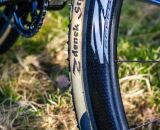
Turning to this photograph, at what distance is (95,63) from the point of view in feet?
4.55

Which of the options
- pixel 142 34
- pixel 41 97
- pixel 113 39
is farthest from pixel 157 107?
pixel 142 34

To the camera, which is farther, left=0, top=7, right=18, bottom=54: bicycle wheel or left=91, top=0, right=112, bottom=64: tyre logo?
left=0, top=7, right=18, bottom=54: bicycle wheel

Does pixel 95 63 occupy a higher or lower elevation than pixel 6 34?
lower

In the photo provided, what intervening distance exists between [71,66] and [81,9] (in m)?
0.17

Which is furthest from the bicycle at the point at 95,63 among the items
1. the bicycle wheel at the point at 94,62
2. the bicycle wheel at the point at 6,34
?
the bicycle wheel at the point at 6,34

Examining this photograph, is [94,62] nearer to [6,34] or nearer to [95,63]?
[95,63]

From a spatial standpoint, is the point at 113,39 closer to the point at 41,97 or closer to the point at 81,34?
the point at 81,34

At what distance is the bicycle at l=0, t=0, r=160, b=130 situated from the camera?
53.2 inches

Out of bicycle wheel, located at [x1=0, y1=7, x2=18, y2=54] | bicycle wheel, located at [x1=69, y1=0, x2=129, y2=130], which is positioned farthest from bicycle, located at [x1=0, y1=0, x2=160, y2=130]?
bicycle wheel, located at [x1=0, y1=7, x2=18, y2=54]

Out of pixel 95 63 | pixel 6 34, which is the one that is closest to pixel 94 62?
pixel 95 63

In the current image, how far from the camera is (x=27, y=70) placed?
237cm

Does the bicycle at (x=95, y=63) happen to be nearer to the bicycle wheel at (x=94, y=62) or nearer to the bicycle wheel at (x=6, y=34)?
the bicycle wheel at (x=94, y=62)

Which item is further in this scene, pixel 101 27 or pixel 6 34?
pixel 6 34

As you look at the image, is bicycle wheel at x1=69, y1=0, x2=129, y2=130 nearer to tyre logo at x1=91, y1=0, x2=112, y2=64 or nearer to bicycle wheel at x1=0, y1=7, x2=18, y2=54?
tyre logo at x1=91, y1=0, x2=112, y2=64
